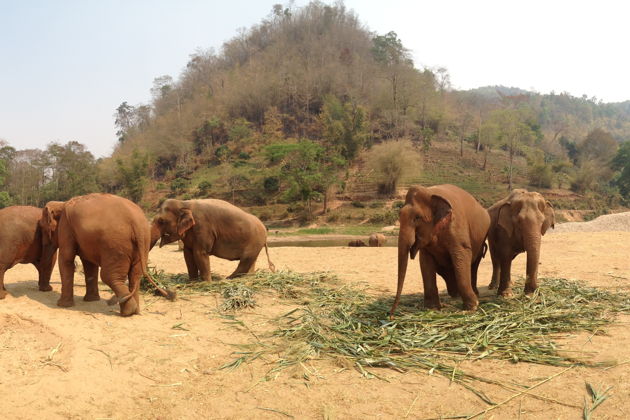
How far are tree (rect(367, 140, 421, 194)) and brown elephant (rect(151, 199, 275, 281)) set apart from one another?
2983 cm

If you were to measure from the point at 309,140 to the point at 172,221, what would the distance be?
37.2 meters

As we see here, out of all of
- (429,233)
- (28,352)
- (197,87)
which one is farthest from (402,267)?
(197,87)

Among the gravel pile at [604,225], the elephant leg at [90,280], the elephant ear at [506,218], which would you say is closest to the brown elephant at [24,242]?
the elephant leg at [90,280]

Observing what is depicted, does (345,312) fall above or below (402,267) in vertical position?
below

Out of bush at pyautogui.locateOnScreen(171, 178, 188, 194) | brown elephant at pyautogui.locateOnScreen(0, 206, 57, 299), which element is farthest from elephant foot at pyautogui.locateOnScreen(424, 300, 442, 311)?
bush at pyautogui.locateOnScreen(171, 178, 188, 194)

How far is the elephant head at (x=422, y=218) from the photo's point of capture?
6.35 metres

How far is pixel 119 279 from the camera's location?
636cm

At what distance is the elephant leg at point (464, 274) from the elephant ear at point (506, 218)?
1704 millimetres

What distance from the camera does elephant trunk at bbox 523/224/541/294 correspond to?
747 centimetres

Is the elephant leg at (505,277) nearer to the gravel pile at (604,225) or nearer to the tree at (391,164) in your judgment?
the gravel pile at (604,225)

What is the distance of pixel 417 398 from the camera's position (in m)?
4.33

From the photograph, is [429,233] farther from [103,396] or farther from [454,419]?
[103,396]

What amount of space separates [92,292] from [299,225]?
28.1 meters

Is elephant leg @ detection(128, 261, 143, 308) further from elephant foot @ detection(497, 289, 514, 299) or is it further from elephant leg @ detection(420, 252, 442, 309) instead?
elephant foot @ detection(497, 289, 514, 299)
